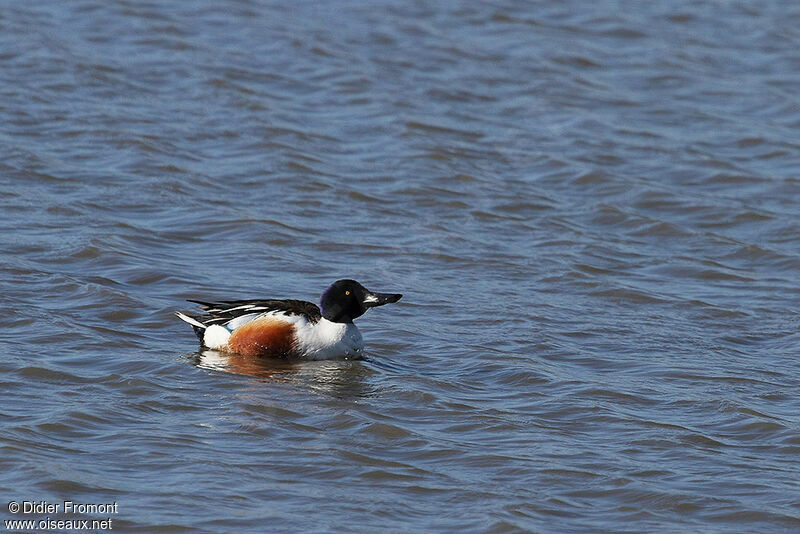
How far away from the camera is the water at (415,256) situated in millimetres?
6887

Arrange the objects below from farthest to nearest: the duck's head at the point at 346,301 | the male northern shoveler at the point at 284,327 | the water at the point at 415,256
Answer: the duck's head at the point at 346,301
the male northern shoveler at the point at 284,327
the water at the point at 415,256

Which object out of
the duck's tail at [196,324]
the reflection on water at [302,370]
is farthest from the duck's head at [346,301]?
the duck's tail at [196,324]

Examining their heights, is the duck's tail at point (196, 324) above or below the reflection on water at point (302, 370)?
above

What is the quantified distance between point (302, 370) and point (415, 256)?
256 cm

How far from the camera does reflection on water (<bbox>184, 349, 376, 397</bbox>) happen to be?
8.45 metres

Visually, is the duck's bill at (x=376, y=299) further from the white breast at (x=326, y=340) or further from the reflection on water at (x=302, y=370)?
the reflection on water at (x=302, y=370)

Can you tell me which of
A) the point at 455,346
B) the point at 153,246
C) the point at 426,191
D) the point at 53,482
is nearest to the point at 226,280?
the point at 153,246

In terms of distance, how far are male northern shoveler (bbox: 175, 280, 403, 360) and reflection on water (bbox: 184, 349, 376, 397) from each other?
0.17 feet

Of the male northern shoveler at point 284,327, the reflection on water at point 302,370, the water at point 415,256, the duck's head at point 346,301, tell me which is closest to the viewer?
the water at point 415,256

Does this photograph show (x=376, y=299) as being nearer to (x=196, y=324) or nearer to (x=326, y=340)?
(x=326, y=340)

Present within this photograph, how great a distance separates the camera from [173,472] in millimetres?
6777

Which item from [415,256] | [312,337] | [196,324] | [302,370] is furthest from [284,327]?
[415,256]

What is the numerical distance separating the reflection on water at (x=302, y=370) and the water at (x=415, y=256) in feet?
0.12

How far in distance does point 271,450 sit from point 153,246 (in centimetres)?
412
